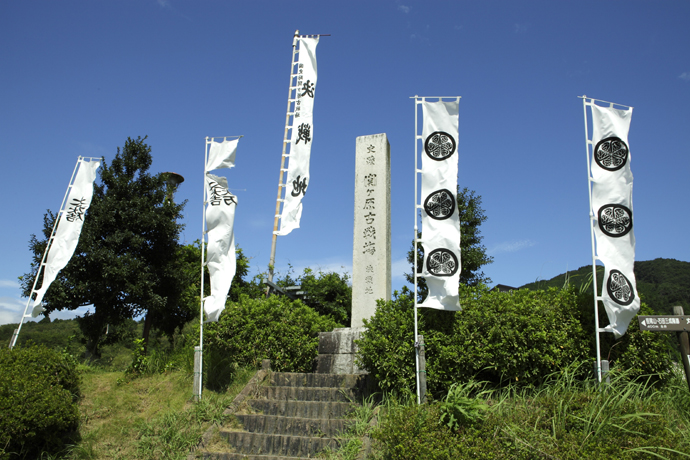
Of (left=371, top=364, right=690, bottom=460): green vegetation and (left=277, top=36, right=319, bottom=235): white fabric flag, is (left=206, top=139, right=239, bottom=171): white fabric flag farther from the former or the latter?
(left=371, top=364, right=690, bottom=460): green vegetation

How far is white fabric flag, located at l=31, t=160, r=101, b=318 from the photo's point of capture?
8625 mm

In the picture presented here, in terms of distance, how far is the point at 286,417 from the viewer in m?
5.86

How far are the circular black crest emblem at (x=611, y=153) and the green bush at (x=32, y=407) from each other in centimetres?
815

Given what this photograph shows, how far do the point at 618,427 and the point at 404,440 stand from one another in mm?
2030

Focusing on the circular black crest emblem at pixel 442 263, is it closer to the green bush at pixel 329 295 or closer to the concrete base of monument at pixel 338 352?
the concrete base of monument at pixel 338 352

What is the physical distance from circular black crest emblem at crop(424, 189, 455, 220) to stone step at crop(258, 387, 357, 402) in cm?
286

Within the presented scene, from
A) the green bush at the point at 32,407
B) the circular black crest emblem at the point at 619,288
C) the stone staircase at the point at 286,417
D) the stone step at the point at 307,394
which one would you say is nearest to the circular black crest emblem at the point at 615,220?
the circular black crest emblem at the point at 619,288

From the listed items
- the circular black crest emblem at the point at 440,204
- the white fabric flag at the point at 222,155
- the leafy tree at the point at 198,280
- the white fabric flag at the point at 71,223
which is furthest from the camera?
the leafy tree at the point at 198,280

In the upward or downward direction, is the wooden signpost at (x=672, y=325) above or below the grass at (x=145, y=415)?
above

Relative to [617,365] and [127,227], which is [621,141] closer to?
[617,365]

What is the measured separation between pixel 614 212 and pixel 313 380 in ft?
16.8

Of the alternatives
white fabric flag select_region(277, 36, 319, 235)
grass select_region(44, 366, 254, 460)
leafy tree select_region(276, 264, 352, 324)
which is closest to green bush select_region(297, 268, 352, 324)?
leafy tree select_region(276, 264, 352, 324)

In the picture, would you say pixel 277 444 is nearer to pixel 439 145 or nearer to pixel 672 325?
pixel 439 145

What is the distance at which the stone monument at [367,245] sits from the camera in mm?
8172
